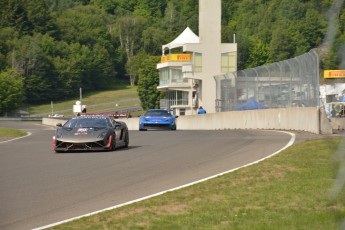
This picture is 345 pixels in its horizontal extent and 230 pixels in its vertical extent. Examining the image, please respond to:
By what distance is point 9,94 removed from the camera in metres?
135

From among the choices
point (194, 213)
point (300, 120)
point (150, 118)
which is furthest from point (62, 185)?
point (150, 118)

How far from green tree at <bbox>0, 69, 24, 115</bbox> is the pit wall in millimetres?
83331

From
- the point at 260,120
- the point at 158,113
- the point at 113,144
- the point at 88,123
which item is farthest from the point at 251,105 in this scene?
the point at 113,144

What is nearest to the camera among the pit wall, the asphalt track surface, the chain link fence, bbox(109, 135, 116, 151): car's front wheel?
the asphalt track surface

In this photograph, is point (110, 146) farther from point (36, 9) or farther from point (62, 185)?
point (36, 9)

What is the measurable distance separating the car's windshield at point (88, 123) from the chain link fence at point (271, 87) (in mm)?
5905

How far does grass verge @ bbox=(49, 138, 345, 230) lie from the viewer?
9.59 m

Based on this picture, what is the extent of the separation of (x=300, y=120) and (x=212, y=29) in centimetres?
6627

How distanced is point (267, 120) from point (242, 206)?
26.8 m

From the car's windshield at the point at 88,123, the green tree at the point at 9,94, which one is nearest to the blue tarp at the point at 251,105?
the car's windshield at the point at 88,123

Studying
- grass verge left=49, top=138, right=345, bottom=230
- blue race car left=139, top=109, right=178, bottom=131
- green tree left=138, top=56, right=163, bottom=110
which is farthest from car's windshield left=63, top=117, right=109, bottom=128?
green tree left=138, top=56, right=163, bottom=110

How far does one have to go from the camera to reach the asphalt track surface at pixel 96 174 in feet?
38.2

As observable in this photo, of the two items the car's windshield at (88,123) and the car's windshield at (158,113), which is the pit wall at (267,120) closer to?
the car's windshield at (158,113)

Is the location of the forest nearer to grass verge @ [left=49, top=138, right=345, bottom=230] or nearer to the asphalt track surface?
the asphalt track surface
